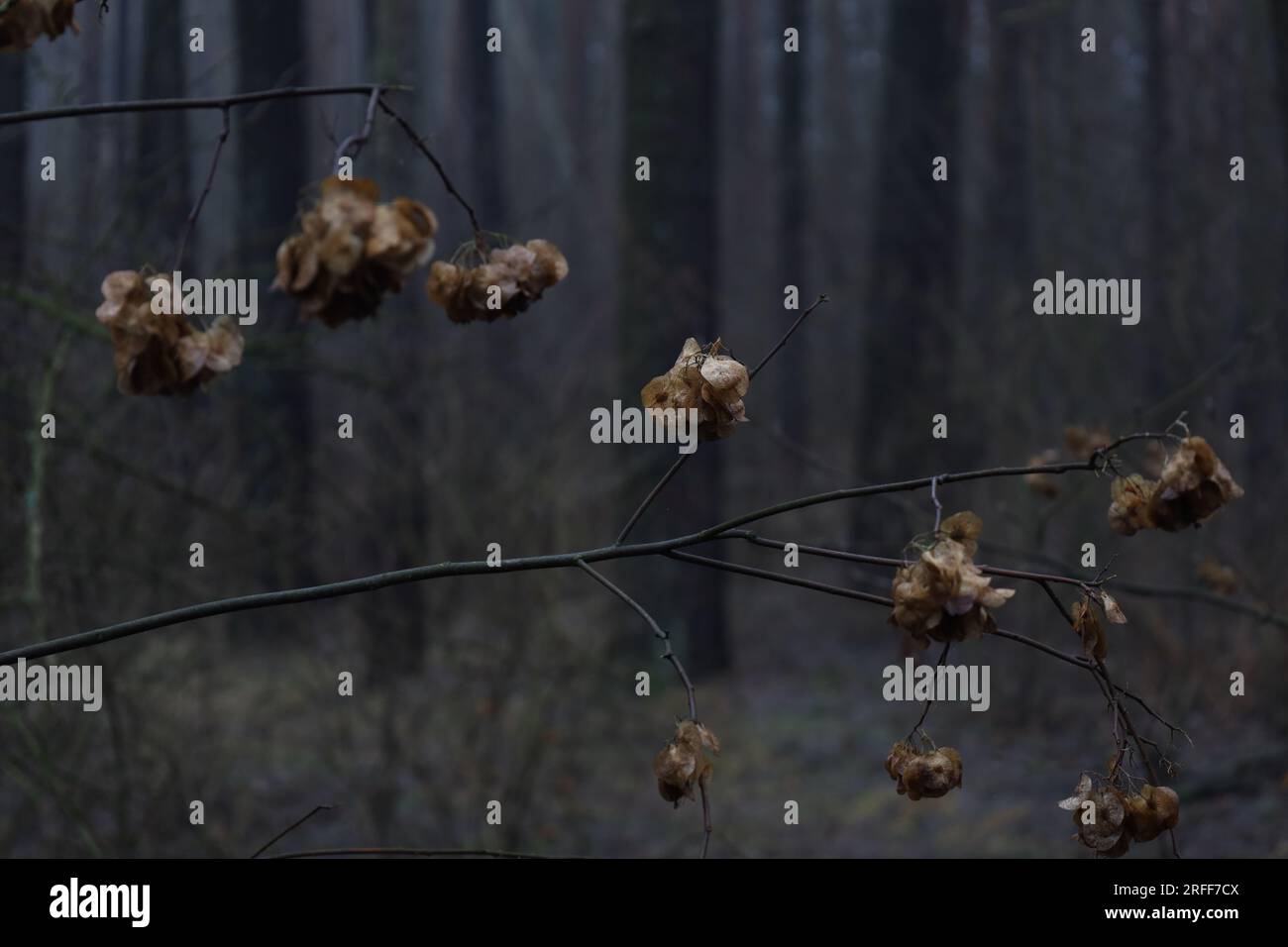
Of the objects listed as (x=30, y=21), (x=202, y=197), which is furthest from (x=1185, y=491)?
(x=30, y=21)

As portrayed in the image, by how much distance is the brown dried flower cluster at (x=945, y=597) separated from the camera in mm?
1337

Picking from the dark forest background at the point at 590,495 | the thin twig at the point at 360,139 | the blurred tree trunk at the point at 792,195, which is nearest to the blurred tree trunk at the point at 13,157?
the dark forest background at the point at 590,495

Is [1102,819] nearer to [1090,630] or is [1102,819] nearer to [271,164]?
[1090,630]

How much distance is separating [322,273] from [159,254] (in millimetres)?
4403

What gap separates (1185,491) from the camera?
152 cm

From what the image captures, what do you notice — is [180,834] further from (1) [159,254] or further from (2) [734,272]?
(2) [734,272]

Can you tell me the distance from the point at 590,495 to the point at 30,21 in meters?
4.63

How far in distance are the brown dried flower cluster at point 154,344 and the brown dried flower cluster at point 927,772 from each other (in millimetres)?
960

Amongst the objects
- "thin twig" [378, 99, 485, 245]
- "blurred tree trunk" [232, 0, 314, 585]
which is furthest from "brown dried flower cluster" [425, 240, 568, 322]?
"blurred tree trunk" [232, 0, 314, 585]

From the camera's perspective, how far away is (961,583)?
134 cm

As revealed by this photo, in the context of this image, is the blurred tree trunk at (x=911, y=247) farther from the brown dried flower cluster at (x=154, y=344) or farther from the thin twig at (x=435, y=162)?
the brown dried flower cluster at (x=154, y=344)

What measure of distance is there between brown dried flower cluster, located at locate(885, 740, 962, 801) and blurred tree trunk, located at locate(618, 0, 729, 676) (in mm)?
6353

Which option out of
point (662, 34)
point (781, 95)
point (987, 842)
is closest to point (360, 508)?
point (987, 842)
